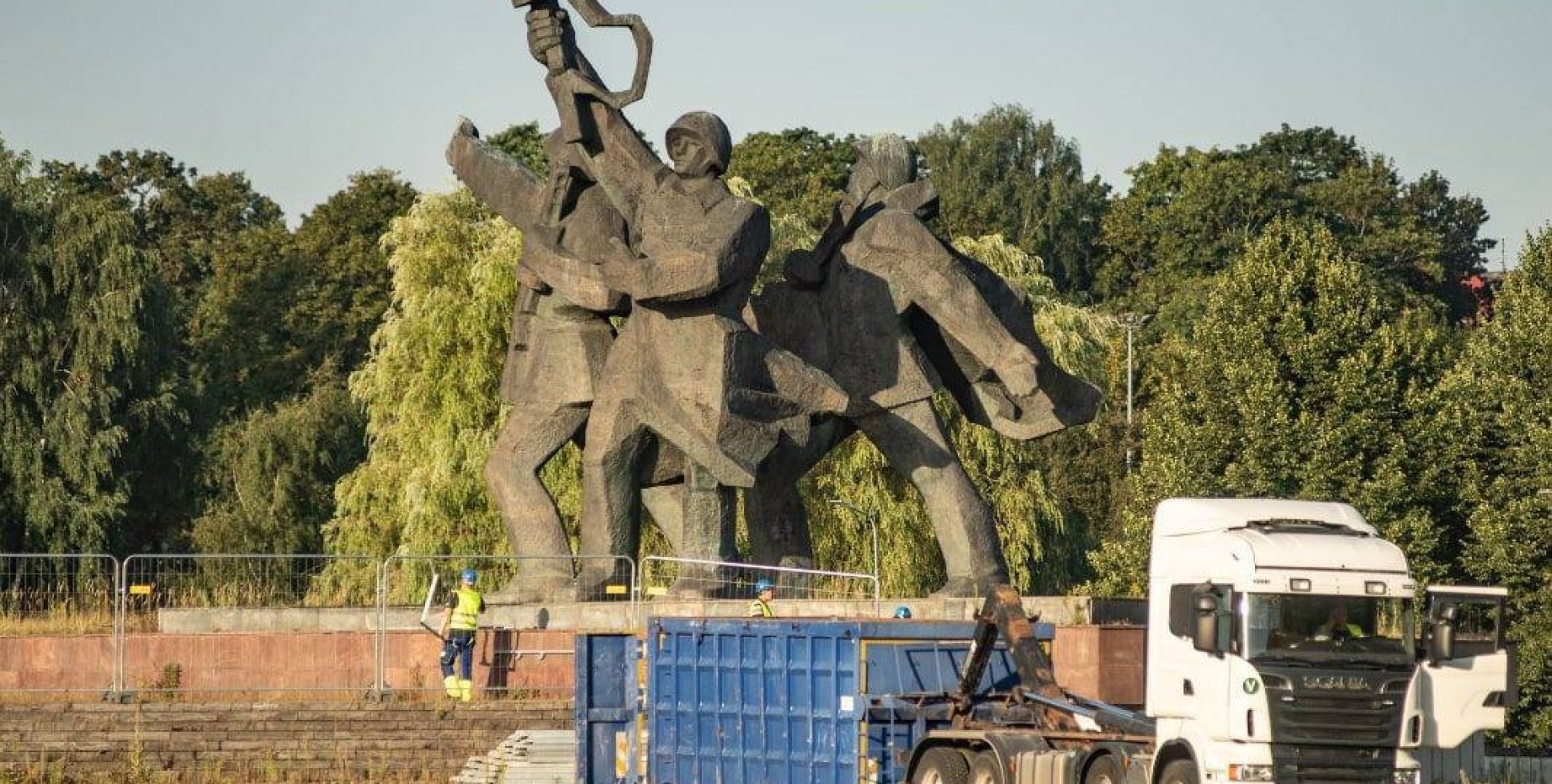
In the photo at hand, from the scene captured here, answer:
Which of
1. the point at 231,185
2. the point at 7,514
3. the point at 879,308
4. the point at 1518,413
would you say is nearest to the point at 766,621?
the point at 879,308

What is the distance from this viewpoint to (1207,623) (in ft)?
60.3

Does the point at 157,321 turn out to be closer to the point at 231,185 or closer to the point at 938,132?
the point at 231,185

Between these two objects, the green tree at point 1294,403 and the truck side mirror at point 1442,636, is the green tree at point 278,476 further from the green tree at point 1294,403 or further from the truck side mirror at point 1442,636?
the truck side mirror at point 1442,636

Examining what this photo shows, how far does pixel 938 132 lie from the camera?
79250mm

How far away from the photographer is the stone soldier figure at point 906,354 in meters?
27.1

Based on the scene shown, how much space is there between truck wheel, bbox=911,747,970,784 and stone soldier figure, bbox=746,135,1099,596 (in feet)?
20.3

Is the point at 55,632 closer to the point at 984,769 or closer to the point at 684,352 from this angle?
A: the point at 684,352

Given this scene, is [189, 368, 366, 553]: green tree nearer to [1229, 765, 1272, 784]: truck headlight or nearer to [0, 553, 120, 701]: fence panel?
[0, 553, 120, 701]: fence panel

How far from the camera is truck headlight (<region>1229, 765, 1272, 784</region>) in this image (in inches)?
715

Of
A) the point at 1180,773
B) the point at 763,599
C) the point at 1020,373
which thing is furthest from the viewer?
the point at 1020,373

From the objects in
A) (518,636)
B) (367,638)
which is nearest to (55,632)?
(367,638)

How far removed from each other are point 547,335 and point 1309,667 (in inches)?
447

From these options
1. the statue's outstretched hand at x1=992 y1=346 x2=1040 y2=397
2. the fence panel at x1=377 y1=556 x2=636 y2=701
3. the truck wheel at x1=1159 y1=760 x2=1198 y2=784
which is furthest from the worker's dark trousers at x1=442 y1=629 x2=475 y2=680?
the truck wheel at x1=1159 y1=760 x2=1198 y2=784

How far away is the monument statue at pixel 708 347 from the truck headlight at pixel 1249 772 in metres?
8.49
